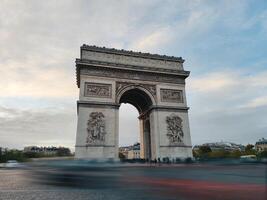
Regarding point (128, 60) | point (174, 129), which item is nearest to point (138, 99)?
point (128, 60)

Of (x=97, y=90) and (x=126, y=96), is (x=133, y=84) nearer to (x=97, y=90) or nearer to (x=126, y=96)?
(x=126, y=96)

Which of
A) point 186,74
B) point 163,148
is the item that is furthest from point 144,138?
point 186,74

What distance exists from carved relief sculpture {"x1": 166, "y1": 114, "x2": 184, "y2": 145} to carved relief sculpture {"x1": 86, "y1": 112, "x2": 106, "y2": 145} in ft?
22.9

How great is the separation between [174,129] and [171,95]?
3904mm

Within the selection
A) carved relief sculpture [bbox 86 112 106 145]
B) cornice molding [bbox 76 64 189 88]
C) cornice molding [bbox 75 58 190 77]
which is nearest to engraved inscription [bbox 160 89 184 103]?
cornice molding [bbox 76 64 189 88]

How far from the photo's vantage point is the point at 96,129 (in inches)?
843

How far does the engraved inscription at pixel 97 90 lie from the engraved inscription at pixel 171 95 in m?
6.04

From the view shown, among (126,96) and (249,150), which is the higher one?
(126,96)

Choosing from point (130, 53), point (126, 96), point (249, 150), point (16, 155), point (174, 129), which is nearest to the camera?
point (174, 129)

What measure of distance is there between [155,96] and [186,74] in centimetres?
470

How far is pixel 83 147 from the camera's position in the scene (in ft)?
67.5

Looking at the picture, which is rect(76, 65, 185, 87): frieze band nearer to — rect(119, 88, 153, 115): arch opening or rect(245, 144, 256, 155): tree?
rect(119, 88, 153, 115): arch opening

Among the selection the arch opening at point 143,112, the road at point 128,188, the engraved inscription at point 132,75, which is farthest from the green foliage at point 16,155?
the road at point 128,188

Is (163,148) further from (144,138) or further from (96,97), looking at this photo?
(96,97)
